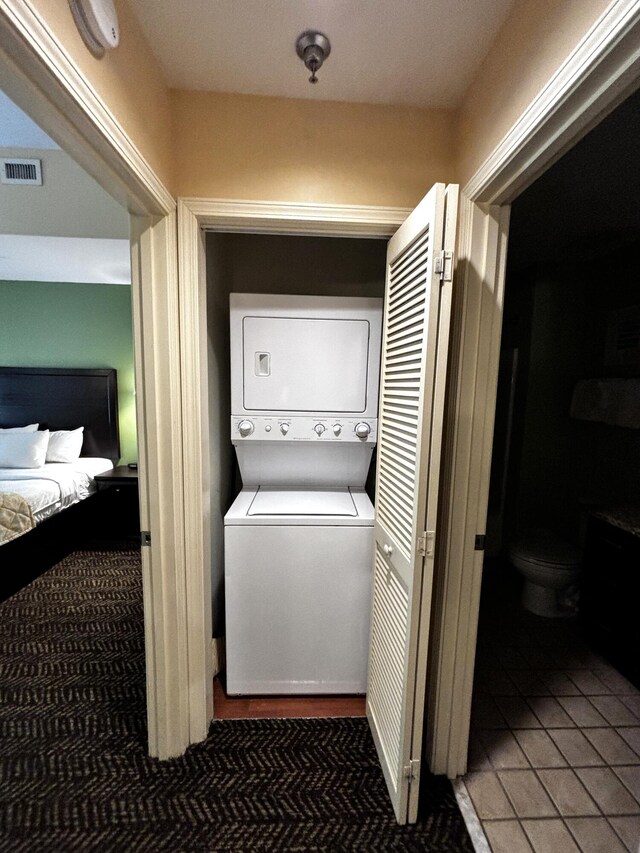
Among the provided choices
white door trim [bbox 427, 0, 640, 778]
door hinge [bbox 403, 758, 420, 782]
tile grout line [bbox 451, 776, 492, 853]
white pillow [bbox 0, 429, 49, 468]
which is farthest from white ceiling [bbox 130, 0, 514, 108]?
white pillow [bbox 0, 429, 49, 468]

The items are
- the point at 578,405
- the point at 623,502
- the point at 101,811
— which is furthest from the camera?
the point at 578,405

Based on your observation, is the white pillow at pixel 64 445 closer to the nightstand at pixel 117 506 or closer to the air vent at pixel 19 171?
the nightstand at pixel 117 506

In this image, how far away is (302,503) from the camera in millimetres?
1742

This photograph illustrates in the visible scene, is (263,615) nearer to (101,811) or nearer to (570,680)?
(101,811)

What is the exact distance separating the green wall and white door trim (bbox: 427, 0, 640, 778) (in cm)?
368

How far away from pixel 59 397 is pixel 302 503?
135 inches

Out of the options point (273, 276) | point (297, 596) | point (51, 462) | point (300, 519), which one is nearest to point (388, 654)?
point (297, 596)

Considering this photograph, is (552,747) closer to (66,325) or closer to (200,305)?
(200,305)

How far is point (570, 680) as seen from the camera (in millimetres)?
1873

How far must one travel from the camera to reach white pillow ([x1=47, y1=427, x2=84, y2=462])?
363 cm

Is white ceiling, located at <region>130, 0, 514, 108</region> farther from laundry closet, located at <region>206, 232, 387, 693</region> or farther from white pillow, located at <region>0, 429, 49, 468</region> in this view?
white pillow, located at <region>0, 429, 49, 468</region>

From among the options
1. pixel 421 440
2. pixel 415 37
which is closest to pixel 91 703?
pixel 421 440

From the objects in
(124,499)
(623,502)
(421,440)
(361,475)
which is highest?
(421,440)

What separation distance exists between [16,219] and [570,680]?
3872 millimetres
